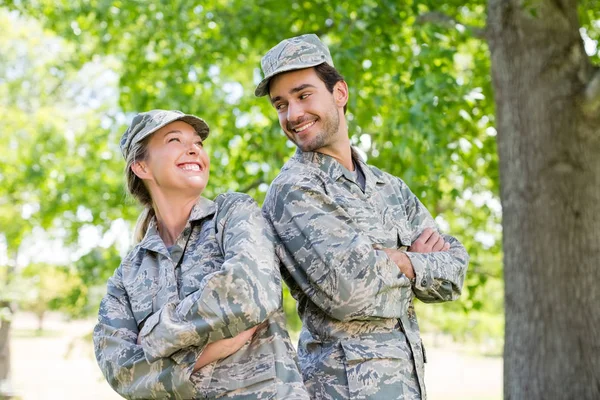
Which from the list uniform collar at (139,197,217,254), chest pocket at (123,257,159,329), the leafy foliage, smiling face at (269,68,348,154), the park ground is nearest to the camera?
chest pocket at (123,257,159,329)

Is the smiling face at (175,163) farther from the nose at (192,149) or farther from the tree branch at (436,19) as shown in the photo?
the tree branch at (436,19)

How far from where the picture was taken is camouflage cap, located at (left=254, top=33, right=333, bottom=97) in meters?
2.92

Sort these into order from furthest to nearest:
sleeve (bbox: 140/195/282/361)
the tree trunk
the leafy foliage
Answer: the leafy foliage, the tree trunk, sleeve (bbox: 140/195/282/361)

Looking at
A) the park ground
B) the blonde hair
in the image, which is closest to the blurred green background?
the blonde hair

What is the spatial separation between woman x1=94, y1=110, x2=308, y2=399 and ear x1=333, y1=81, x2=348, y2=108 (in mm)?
539

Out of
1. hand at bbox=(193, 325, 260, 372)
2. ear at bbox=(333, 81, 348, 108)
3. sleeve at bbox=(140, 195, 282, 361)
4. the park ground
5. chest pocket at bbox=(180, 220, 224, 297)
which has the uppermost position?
ear at bbox=(333, 81, 348, 108)

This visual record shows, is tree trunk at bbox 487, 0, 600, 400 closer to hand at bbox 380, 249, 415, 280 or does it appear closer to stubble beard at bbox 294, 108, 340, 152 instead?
stubble beard at bbox 294, 108, 340, 152

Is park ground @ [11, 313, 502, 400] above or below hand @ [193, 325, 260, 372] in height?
below

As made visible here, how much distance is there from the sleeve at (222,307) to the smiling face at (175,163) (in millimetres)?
384

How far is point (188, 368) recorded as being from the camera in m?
2.41

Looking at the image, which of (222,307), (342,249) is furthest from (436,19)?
(222,307)

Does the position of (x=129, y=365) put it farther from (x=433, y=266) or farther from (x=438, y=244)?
(x=438, y=244)

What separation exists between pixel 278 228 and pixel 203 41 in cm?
651

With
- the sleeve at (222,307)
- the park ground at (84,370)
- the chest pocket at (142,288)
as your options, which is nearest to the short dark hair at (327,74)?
the sleeve at (222,307)
